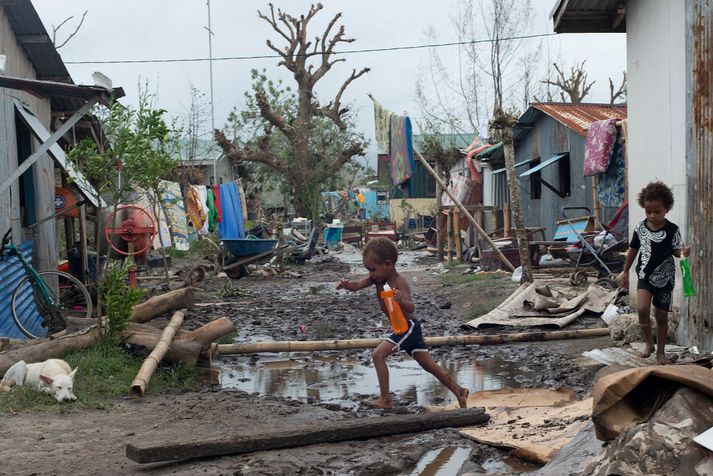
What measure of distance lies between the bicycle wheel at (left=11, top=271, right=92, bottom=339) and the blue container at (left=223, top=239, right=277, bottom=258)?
6524mm

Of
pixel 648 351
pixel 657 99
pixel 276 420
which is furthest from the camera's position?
pixel 657 99

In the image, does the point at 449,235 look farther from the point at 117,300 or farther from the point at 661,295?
the point at 661,295

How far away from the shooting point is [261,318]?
443 inches

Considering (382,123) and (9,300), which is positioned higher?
(382,123)

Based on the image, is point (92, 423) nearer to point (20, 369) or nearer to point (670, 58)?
point (20, 369)

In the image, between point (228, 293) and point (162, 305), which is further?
point (228, 293)

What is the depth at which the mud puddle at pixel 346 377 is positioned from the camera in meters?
6.48

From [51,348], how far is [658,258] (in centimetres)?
514

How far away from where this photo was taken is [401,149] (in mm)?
13328

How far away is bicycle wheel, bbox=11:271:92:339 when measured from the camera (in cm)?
896

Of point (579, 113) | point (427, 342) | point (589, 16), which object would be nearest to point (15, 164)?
point (427, 342)

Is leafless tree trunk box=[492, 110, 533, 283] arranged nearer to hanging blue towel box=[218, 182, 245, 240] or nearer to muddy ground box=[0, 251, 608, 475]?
muddy ground box=[0, 251, 608, 475]

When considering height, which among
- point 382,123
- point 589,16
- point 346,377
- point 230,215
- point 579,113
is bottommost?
point 346,377

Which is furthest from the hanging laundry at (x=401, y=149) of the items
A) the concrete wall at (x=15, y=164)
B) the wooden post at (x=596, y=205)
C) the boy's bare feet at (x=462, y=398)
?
the boy's bare feet at (x=462, y=398)
